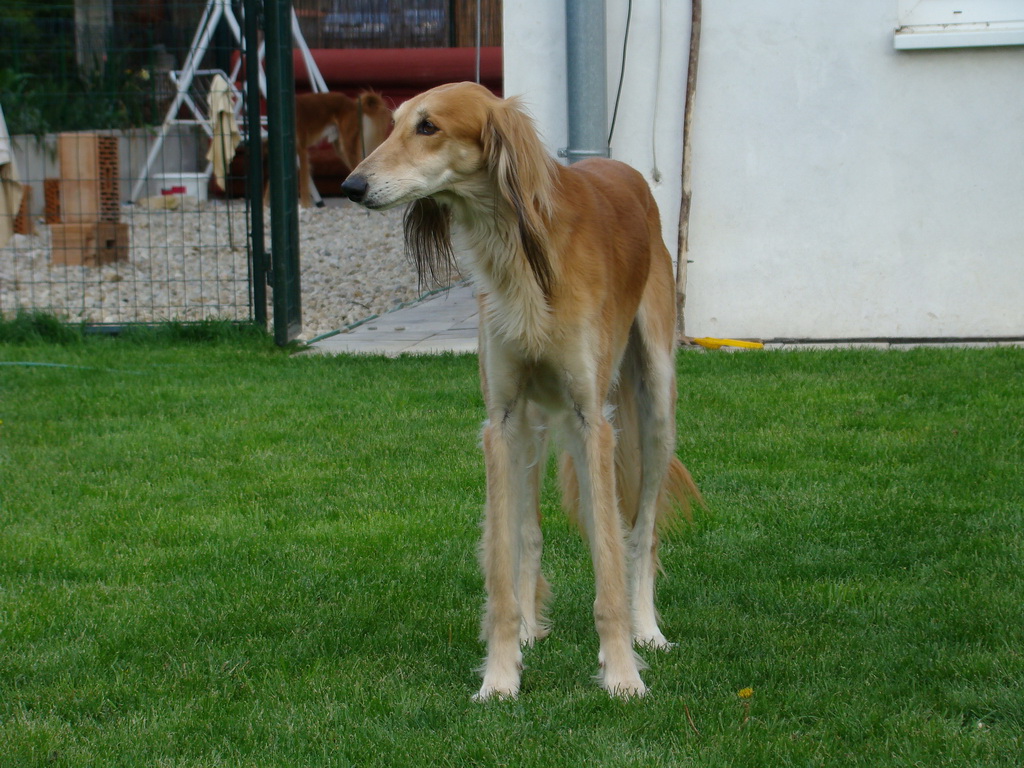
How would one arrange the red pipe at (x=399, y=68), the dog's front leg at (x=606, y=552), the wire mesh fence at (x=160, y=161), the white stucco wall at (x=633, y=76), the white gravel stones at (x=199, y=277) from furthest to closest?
the red pipe at (x=399, y=68) < the wire mesh fence at (x=160, y=161) < the white gravel stones at (x=199, y=277) < the white stucco wall at (x=633, y=76) < the dog's front leg at (x=606, y=552)

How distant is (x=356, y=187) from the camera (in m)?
2.75

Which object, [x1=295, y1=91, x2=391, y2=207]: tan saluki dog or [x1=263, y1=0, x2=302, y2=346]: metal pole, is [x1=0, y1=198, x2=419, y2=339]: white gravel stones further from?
[x1=295, y1=91, x2=391, y2=207]: tan saluki dog

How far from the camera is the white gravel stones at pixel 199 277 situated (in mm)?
8867

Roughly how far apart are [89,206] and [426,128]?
979 centimetres

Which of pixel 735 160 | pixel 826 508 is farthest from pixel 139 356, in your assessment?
pixel 826 508

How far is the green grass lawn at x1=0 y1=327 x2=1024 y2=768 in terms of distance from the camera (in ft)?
8.95

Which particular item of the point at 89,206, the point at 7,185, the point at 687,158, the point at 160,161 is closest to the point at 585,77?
the point at 687,158

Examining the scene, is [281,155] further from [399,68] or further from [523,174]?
[399,68]

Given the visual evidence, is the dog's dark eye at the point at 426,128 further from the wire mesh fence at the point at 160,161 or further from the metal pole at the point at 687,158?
the wire mesh fence at the point at 160,161

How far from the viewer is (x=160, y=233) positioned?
12828 mm

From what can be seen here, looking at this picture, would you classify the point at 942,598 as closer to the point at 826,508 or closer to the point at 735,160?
the point at 826,508

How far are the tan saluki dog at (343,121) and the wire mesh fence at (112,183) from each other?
3.56 ft

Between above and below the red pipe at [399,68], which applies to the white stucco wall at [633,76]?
below

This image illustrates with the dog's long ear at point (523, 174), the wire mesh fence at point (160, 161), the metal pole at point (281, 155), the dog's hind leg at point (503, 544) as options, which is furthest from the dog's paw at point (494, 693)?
the wire mesh fence at point (160, 161)
